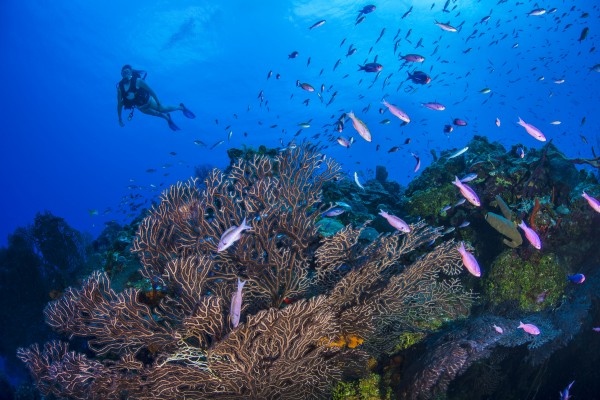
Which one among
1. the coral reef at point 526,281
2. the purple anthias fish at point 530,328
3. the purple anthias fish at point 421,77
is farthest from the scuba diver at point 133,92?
the purple anthias fish at point 530,328

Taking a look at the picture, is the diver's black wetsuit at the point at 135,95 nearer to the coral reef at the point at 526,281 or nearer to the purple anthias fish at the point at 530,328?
the coral reef at the point at 526,281

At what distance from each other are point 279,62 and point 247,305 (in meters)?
55.5

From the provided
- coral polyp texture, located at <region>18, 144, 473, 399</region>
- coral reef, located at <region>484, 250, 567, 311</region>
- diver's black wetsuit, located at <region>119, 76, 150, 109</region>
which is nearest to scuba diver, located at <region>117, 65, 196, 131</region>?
diver's black wetsuit, located at <region>119, 76, 150, 109</region>

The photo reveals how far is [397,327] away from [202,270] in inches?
130

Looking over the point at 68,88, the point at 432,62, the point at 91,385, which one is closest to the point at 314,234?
the point at 91,385

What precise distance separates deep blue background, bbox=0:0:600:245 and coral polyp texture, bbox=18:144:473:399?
1563 cm

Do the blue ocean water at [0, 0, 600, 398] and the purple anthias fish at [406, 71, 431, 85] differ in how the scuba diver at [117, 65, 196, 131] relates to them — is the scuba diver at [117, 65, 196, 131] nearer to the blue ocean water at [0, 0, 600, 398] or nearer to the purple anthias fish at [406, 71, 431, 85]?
the purple anthias fish at [406, 71, 431, 85]

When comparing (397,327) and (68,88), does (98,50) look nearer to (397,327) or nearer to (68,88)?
(68,88)

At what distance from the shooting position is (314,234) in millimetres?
4668

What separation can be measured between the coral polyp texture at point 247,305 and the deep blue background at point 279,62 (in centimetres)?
1563

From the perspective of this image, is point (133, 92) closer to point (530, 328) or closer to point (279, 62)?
point (530, 328)

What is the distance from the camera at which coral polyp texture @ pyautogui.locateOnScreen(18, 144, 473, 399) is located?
3.75 meters

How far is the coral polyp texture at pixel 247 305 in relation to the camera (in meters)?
3.75

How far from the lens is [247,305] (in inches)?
173
